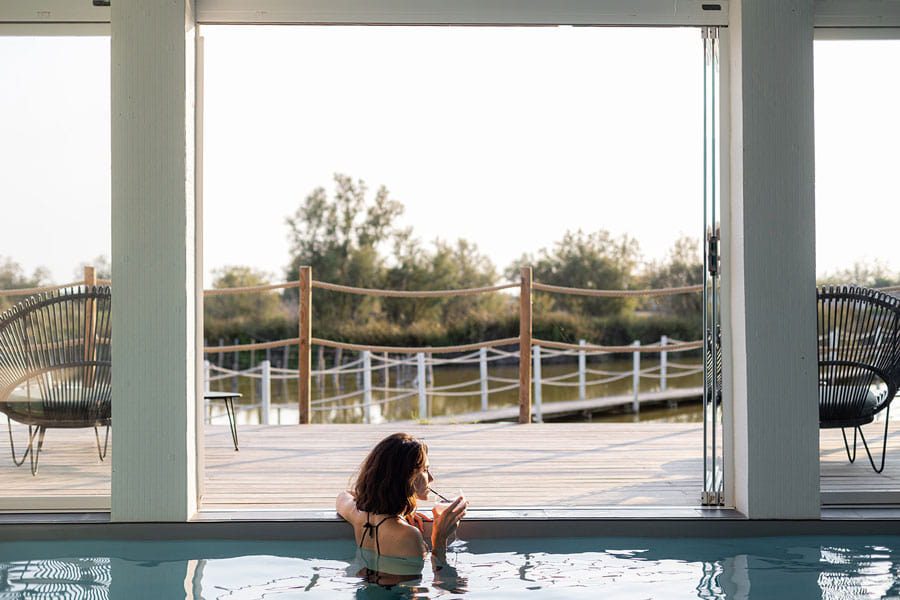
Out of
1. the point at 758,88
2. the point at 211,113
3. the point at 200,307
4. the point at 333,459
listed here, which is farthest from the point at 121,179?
the point at 211,113

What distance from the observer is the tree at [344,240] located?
18.9 metres

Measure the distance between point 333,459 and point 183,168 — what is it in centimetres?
190

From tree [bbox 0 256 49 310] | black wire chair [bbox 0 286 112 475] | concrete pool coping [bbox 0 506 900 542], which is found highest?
tree [bbox 0 256 49 310]

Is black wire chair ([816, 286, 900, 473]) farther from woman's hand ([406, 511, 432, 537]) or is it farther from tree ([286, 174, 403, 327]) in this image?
tree ([286, 174, 403, 327])

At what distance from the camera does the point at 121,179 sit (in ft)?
11.2

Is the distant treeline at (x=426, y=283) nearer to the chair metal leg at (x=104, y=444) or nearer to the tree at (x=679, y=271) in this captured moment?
the tree at (x=679, y=271)

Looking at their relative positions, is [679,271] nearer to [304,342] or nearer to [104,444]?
[304,342]

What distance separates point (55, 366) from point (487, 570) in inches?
71.2

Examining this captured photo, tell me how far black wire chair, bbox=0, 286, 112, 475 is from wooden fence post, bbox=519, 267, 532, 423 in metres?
3.17

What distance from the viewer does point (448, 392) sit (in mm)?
12688

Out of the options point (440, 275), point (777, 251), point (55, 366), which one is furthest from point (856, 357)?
point (440, 275)

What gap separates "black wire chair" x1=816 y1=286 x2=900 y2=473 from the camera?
11.9 feet

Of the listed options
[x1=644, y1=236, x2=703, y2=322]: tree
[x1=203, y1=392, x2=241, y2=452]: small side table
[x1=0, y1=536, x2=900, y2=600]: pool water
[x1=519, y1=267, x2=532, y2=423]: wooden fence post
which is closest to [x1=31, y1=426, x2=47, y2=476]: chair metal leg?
[x1=0, y1=536, x2=900, y2=600]: pool water

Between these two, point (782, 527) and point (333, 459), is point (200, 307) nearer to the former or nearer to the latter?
point (333, 459)
